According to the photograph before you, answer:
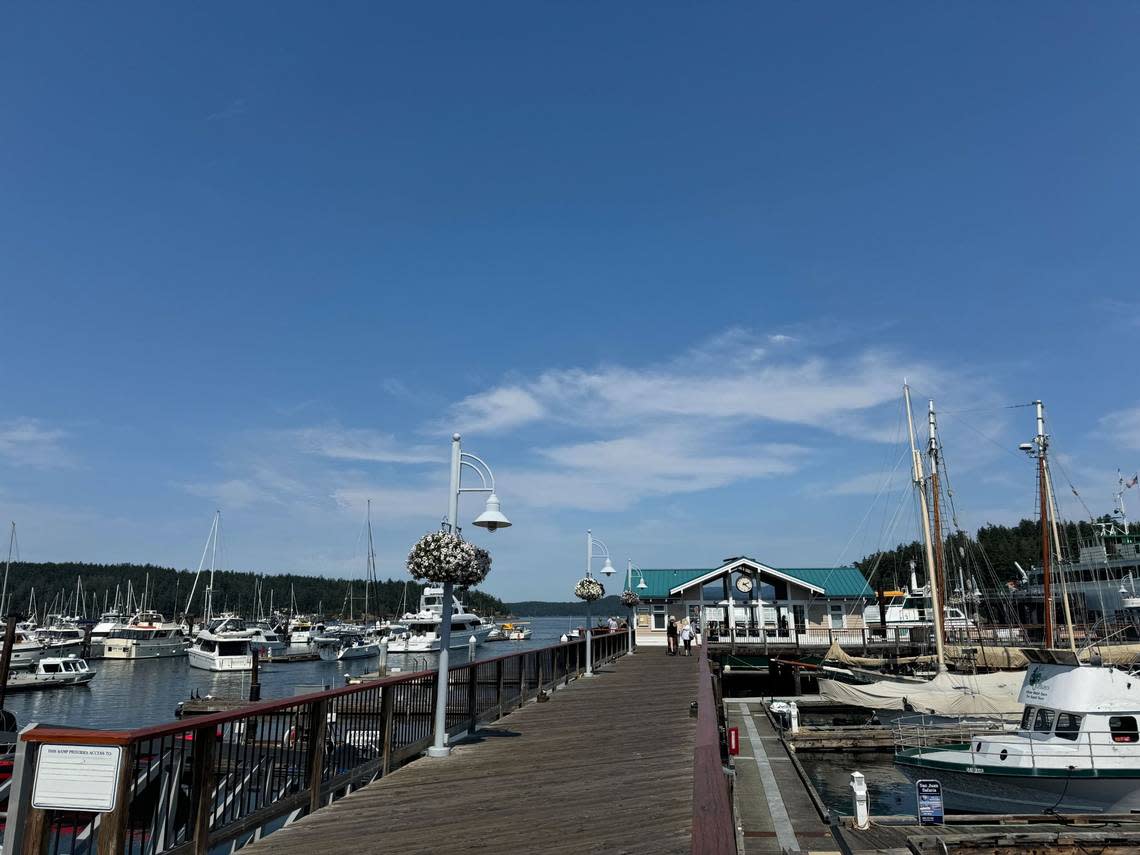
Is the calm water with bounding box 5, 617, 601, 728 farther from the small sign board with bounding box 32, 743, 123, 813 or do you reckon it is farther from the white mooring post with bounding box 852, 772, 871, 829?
the small sign board with bounding box 32, 743, 123, 813

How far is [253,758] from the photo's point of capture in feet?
25.3

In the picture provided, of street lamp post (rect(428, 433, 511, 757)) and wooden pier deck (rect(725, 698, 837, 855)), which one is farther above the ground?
street lamp post (rect(428, 433, 511, 757))

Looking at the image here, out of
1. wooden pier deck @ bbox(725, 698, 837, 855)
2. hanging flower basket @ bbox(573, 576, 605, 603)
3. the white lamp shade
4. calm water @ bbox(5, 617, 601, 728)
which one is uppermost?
the white lamp shade

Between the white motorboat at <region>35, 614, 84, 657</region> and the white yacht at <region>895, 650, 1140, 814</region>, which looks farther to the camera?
the white motorboat at <region>35, 614, 84, 657</region>

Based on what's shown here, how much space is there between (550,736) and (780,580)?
42.6 metres

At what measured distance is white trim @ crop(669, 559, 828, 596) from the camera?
50.0 m

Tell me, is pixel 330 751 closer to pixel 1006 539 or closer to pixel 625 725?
pixel 625 725

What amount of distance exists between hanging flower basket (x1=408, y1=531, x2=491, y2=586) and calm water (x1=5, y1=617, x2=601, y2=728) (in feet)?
105

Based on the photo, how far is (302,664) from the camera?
81.4m

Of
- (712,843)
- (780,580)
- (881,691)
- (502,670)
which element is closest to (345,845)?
(712,843)

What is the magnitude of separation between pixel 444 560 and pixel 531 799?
4.18 metres

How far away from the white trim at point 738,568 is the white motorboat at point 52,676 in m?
44.0

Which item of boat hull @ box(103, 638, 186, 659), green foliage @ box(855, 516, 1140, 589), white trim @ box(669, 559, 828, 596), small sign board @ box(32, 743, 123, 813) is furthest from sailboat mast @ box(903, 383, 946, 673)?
green foliage @ box(855, 516, 1140, 589)

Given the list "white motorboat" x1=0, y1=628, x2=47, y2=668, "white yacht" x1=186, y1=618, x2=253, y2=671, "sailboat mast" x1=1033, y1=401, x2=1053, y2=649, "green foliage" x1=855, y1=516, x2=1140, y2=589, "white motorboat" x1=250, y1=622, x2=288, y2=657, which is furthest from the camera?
"green foliage" x1=855, y1=516, x2=1140, y2=589
